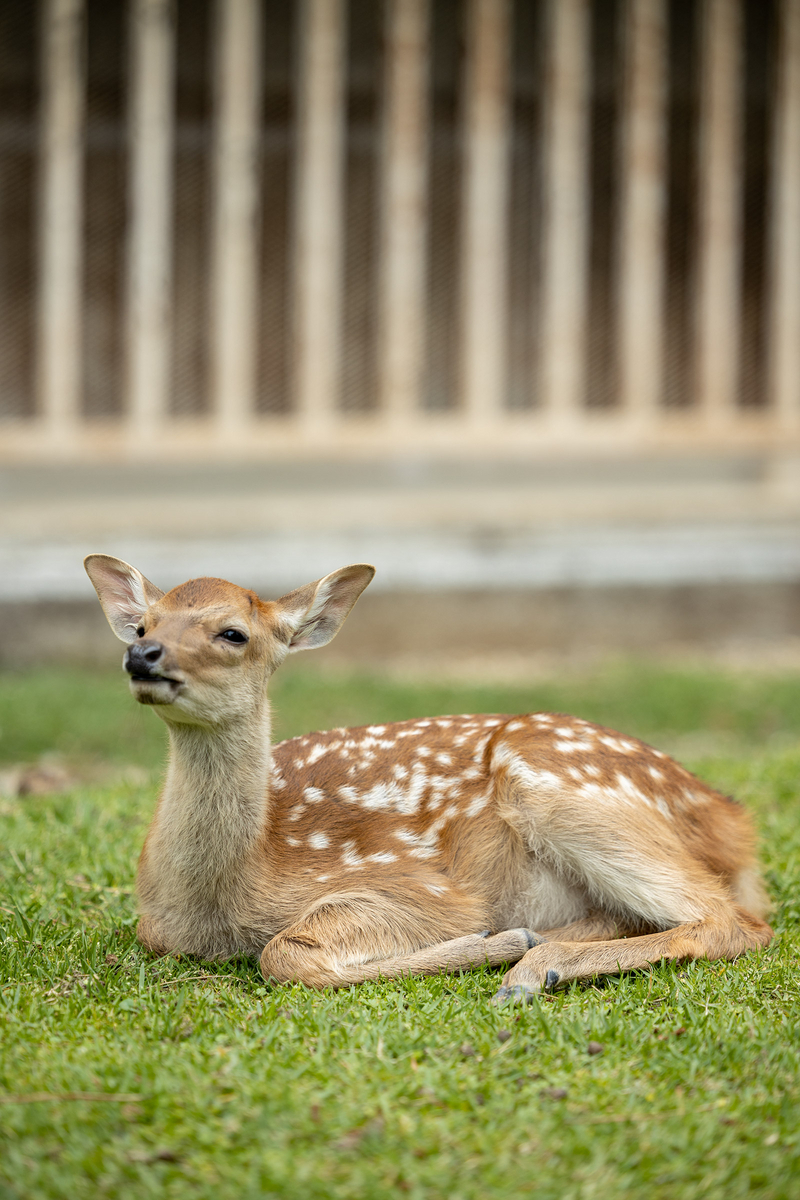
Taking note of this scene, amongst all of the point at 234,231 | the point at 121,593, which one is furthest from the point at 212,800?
the point at 234,231

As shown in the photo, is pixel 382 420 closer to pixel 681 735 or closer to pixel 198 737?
pixel 681 735

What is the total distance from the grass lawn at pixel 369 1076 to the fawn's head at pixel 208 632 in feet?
2.40

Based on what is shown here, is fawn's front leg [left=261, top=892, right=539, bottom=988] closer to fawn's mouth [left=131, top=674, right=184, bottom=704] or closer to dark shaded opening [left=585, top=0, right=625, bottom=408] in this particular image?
fawn's mouth [left=131, top=674, right=184, bottom=704]

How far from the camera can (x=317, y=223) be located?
1013 cm

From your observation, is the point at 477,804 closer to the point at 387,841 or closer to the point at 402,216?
the point at 387,841

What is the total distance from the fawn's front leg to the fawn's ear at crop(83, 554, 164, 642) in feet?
3.33

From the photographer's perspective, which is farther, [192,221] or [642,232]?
[192,221]

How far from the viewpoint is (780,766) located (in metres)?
5.96

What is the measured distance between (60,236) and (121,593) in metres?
7.03

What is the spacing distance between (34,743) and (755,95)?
32.9 feet

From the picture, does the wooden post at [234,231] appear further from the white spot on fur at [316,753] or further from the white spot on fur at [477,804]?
the white spot on fur at [477,804]

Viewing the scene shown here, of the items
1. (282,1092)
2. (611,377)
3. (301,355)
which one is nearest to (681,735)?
(301,355)

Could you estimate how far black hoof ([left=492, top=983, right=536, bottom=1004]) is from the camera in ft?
10.3

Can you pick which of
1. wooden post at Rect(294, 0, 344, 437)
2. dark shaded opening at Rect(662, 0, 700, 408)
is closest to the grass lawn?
wooden post at Rect(294, 0, 344, 437)
